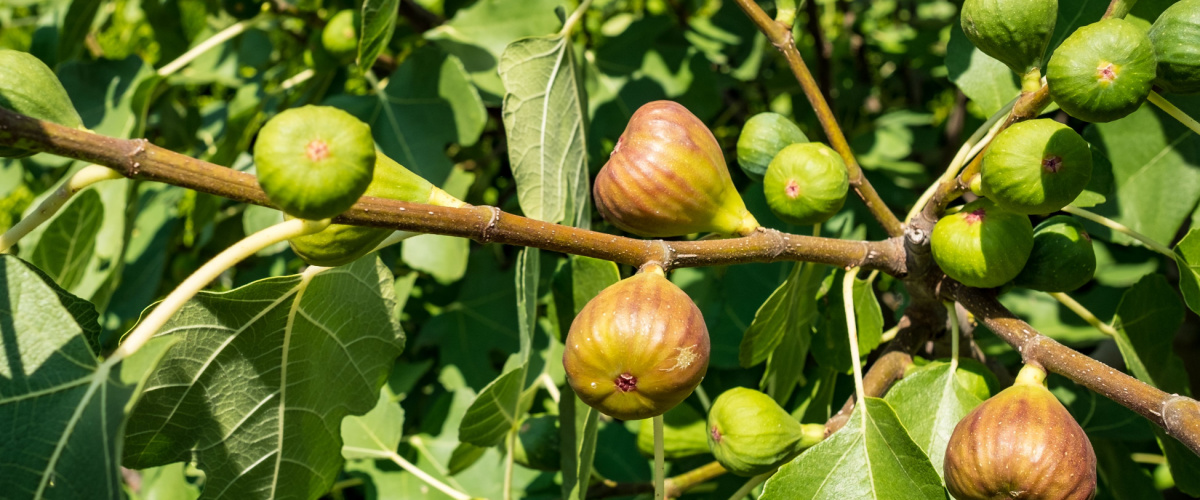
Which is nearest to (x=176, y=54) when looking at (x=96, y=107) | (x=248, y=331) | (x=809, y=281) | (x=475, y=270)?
(x=96, y=107)

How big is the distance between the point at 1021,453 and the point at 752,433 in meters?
0.37

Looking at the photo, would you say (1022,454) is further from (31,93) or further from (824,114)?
(31,93)

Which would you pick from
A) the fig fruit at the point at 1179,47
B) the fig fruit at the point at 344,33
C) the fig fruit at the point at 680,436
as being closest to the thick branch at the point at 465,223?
the fig fruit at the point at 1179,47

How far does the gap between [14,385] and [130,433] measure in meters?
0.28

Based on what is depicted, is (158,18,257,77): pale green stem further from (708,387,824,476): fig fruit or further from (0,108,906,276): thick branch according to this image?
(708,387,824,476): fig fruit

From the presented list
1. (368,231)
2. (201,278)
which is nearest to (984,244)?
(368,231)

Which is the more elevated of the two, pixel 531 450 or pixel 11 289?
pixel 11 289

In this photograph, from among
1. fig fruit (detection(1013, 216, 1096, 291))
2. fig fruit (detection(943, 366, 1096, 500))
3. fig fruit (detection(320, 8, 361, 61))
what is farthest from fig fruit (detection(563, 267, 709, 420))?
fig fruit (detection(320, 8, 361, 61))

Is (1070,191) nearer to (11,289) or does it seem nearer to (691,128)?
(691,128)

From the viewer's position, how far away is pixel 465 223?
3.25 ft

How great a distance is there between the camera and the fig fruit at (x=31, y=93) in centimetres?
94

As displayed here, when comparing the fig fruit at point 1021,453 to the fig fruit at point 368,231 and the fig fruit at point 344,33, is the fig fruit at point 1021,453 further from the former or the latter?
the fig fruit at point 344,33

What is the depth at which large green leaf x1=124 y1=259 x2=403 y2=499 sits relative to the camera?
122cm

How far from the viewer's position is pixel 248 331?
1.24 m
